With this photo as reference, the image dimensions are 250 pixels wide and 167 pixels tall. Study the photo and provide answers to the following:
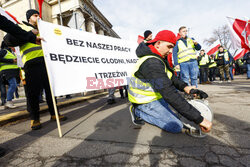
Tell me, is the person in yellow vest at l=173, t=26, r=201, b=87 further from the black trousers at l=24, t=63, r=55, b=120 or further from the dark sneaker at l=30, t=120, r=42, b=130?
the dark sneaker at l=30, t=120, r=42, b=130

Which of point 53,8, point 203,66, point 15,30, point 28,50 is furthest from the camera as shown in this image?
point 53,8

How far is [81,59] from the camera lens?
2545mm

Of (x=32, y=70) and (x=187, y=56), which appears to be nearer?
(x=32, y=70)

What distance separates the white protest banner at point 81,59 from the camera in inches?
80.4

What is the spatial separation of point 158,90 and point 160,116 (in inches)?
19.0

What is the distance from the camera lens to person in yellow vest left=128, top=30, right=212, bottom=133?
129 centimetres

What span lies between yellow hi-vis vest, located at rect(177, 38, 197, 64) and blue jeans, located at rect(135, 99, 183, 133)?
7.31ft

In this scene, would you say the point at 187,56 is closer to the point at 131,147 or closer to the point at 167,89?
the point at 167,89

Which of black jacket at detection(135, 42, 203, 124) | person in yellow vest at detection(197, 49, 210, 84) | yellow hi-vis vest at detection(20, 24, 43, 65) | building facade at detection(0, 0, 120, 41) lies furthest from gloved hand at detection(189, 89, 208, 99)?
building facade at detection(0, 0, 120, 41)

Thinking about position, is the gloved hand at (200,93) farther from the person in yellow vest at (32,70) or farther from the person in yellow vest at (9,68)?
the person in yellow vest at (9,68)

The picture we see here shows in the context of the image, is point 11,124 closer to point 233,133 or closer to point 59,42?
point 59,42

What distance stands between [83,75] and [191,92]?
1.88 metres

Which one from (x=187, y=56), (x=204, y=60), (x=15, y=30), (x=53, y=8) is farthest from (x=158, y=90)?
(x=53, y=8)

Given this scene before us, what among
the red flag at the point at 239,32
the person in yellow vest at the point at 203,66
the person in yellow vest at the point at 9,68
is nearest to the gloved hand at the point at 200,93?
the person in yellow vest at the point at 9,68
